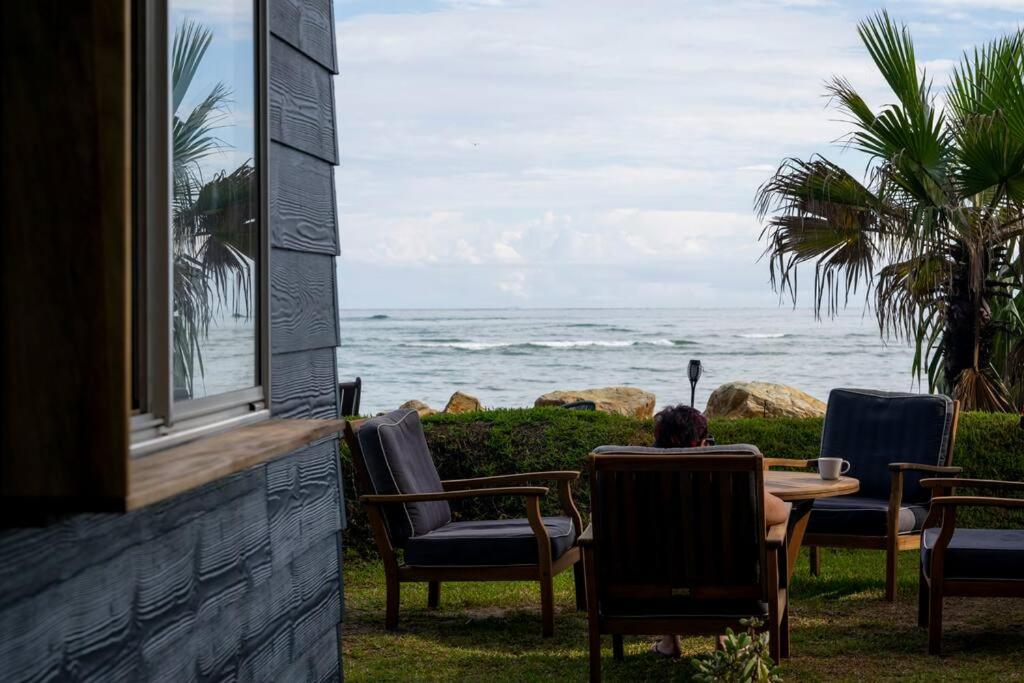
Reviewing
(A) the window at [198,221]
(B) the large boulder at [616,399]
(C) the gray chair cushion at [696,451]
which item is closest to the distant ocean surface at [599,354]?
(B) the large boulder at [616,399]

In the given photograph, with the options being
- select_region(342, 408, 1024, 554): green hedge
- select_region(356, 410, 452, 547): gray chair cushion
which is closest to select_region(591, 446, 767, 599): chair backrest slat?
select_region(356, 410, 452, 547): gray chair cushion

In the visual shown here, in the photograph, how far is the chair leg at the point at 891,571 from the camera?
17.6ft

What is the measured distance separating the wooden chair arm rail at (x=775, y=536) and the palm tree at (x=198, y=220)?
233 centimetres

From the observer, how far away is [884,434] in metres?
6.02

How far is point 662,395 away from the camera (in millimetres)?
29484

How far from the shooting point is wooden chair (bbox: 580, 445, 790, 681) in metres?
3.78

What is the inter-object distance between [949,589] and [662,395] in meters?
25.2

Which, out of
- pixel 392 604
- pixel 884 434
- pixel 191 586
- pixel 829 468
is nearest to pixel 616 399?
pixel 884 434

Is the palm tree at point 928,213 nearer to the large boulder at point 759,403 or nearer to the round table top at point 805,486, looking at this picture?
the round table top at point 805,486

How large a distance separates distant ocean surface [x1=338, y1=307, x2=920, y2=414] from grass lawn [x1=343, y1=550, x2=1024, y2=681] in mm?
21851

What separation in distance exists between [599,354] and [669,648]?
103 feet

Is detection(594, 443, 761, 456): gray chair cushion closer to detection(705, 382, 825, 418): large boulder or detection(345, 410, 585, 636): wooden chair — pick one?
detection(345, 410, 585, 636): wooden chair

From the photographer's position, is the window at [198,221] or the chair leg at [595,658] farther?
the chair leg at [595,658]

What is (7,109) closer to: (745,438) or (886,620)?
(886,620)
